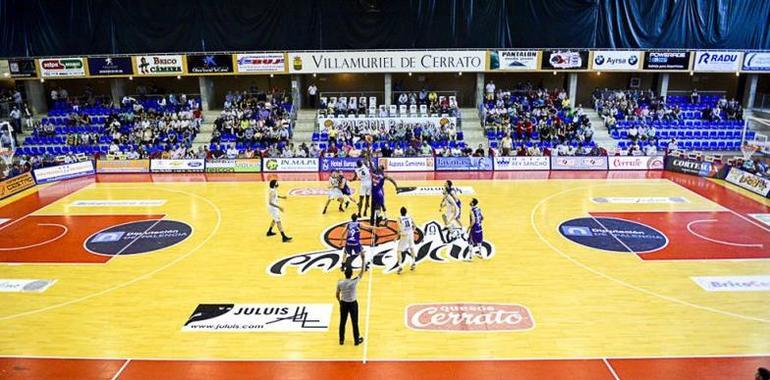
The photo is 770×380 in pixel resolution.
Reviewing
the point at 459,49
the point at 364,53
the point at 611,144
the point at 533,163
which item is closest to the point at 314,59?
the point at 364,53

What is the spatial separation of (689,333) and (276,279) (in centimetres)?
940

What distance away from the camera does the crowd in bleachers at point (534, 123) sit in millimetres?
27175

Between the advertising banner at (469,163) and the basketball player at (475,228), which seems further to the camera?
the advertising banner at (469,163)

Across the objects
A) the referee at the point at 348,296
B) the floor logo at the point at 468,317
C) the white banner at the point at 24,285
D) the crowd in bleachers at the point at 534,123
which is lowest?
the floor logo at the point at 468,317

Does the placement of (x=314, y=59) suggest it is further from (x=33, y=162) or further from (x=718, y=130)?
(x=718, y=130)

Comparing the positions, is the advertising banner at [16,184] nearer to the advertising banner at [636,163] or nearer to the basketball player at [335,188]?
the basketball player at [335,188]

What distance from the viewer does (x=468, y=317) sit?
36.9 feet

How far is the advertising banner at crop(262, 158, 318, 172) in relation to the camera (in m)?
26.1

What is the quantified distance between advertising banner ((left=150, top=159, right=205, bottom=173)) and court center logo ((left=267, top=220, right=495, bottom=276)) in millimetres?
12400

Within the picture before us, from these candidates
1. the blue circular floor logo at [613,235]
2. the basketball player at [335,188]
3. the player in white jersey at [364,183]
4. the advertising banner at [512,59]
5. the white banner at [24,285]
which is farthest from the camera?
the advertising banner at [512,59]

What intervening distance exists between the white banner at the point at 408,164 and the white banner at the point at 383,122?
4.59 metres

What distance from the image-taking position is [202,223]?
58.5ft

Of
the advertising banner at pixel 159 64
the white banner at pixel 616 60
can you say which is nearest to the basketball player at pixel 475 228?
the white banner at pixel 616 60

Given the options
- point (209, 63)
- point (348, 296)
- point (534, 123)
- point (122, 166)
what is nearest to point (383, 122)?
point (534, 123)
